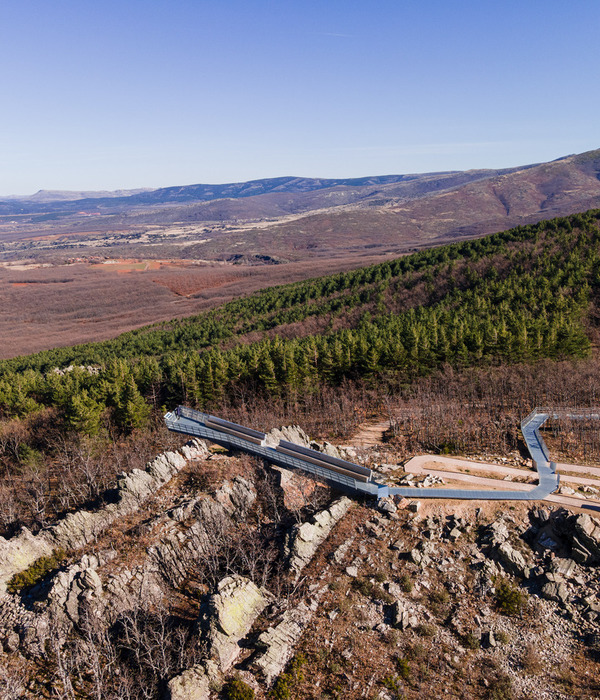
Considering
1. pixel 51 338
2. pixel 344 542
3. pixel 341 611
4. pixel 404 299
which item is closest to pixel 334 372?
pixel 344 542

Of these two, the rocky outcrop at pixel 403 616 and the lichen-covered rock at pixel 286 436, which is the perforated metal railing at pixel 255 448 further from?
the rocky outcrop at pixel 403 616

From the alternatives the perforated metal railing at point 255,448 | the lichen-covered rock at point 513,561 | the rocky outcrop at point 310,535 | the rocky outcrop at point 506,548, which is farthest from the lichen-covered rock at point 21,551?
the lichen-covered rock at point 513,561

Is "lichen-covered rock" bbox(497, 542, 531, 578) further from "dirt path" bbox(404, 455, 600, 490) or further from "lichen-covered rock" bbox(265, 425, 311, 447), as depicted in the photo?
"lichen-covered rock" bbox(265, 425, 311, 447)

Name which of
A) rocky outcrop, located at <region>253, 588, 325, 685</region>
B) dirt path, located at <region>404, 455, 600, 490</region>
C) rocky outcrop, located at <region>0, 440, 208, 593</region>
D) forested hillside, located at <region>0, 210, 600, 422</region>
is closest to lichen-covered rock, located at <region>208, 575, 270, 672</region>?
rocky outcrop, located at <region>253, 588, 325, 685</region>

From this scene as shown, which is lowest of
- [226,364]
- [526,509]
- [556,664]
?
[556,664]

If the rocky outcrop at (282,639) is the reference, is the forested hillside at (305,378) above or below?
above

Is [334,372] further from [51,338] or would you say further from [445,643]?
[51,338]
